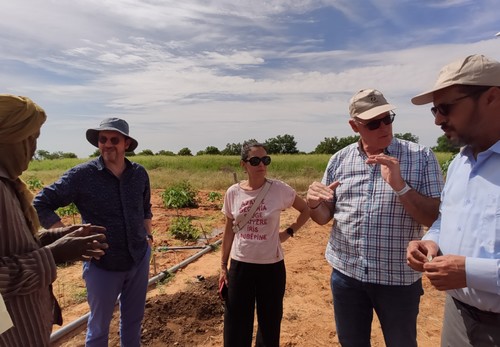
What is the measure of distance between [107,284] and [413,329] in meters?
2.23

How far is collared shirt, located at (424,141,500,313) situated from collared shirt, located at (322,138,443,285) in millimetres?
339

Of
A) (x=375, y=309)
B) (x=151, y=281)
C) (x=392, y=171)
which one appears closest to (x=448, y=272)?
(x=392, y=171)

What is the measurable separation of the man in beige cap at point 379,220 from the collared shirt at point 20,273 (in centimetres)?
166

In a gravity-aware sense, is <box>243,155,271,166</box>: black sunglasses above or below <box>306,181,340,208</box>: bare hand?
above

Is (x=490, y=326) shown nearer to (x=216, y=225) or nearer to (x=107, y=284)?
(x=107, y=284)

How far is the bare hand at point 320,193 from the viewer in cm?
229

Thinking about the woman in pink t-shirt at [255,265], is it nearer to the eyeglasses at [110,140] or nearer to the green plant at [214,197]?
the eyeglasses at [110,140]

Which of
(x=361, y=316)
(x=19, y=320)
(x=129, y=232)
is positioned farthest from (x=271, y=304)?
(x=19, y=320)

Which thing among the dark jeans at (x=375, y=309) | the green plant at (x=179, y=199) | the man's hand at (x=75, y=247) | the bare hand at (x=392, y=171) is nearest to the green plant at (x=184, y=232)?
the green plant at (x=179, y=199)

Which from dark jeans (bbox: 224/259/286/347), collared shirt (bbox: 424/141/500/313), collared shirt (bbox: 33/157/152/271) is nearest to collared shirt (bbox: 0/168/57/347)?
collared shirt (bbox: 33/157/152/271)

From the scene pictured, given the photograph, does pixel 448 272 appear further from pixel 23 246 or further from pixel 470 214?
pixel 23 246

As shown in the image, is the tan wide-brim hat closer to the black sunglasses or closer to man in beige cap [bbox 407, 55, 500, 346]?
the black sunglasses

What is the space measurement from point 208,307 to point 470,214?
3.42 m

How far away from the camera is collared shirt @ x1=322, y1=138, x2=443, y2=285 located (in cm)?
214
